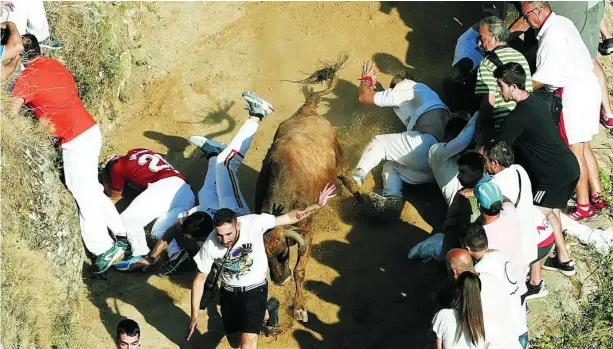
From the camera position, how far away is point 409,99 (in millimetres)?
10305

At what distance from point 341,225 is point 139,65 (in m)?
3.81

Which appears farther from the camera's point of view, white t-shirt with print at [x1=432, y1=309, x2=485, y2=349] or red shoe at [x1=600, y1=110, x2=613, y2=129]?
red shoe at [x1=600, y1=110, x2=613, y2=129]

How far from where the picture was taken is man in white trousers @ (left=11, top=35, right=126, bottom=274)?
340 inches

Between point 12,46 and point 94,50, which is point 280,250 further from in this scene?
point 94,50

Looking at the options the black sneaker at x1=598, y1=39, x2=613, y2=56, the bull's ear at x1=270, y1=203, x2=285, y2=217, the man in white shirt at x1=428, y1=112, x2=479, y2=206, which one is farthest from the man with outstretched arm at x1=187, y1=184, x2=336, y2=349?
the black sneaker at x1=598, y1=39, x2=613, y2=56

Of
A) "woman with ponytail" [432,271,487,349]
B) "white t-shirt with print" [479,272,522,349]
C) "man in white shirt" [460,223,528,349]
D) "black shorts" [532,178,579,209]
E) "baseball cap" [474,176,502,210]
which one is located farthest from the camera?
"black shorts" [532,178,579,209]

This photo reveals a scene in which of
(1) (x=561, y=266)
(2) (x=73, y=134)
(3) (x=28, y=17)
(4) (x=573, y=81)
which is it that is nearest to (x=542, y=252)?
(1) (x=561, y=266)

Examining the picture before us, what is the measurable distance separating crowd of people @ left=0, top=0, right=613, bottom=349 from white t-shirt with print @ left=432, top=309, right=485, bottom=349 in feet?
0.03

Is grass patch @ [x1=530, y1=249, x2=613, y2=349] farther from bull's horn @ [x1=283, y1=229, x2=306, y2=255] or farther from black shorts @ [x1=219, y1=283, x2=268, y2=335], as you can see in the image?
black shorts @ [x1=219, y1=283, x2=268, y2=335]

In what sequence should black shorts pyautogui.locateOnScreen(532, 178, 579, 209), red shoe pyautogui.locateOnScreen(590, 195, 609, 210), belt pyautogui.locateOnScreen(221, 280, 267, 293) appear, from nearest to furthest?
belt pyautogui.locateOnScreen(221, 280, 267, 293), black shorts pyautogui.locateOnScreen(532, 178, 579, 209), red shoe pyautogui.locateOnScreen(590, 195, 609, 210)

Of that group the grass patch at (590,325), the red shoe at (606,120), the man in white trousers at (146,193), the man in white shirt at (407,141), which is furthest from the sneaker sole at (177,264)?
the red shoe at (606,120)

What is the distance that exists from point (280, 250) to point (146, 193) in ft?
6.02

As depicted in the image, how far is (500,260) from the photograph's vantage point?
23.6 feet

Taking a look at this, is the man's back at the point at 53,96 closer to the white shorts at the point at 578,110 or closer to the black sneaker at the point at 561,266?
the black sneaker at the point at 561,266
